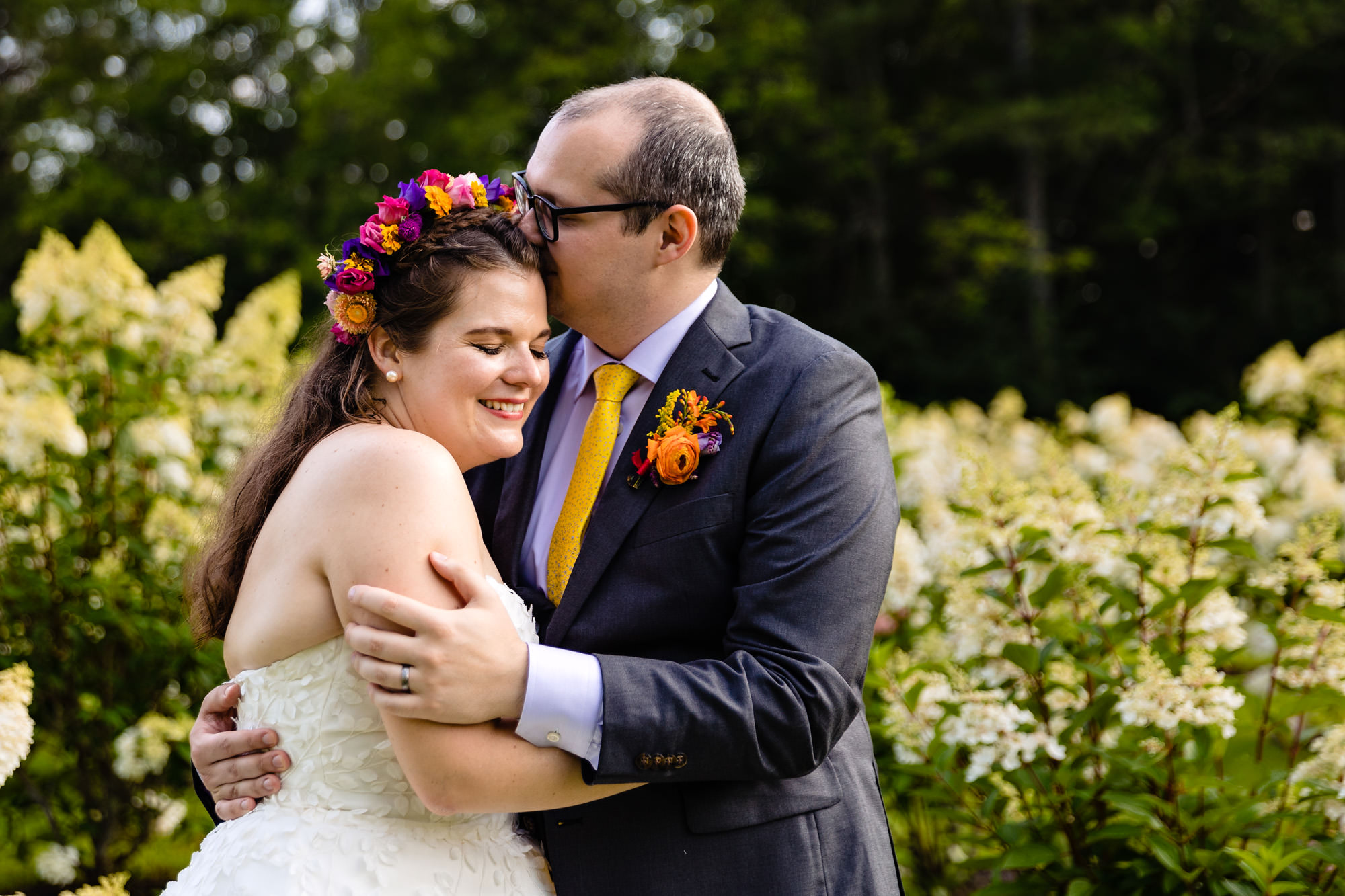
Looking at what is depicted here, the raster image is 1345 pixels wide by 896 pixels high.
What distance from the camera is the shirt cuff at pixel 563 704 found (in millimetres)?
1866

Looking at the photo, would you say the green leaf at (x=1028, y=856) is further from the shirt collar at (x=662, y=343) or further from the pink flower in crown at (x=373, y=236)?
the pink flower in crown at (x=373, y=236)

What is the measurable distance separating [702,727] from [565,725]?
0.81 ft

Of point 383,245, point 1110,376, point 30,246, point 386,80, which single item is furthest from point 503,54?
point 383,245

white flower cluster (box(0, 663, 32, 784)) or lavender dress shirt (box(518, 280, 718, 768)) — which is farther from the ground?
lavender dress shirt (box(518, 280, 718, 768))

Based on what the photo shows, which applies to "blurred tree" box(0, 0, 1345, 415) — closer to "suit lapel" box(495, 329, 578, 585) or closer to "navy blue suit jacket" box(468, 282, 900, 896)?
"suit lapel" box(495, 329, 578, 585)

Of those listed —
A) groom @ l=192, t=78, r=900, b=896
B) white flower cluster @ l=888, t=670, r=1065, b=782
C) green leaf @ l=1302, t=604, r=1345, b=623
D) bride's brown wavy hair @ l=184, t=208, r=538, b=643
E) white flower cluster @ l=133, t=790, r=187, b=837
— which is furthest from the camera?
white flower cluster @ l=133, t=790, r=187, b=837

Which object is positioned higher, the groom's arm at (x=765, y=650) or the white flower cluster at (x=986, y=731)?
the groom's arm at (x=765, y=650)

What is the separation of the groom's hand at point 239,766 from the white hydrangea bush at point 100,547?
1.97 m

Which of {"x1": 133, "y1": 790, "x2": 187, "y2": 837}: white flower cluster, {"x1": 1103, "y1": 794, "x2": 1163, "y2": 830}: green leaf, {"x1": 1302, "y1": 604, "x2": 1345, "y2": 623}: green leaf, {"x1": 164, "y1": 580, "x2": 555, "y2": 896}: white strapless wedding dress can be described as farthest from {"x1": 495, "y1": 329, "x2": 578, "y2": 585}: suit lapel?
{"x1": 133, "y1": 790, "x2": 187, "y2": 837}: white flower cluster

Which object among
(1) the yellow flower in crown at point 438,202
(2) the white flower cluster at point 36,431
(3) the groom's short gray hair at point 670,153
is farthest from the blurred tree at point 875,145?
(1) the yellow flower in crown at point 438,202

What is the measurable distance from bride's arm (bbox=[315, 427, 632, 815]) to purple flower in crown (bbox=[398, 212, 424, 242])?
0.47 meters

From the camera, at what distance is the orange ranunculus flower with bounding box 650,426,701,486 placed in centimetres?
223

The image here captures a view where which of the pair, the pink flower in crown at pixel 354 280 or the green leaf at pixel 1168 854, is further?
the green leaf at pixel 1168 854

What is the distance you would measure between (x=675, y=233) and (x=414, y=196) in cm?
59
